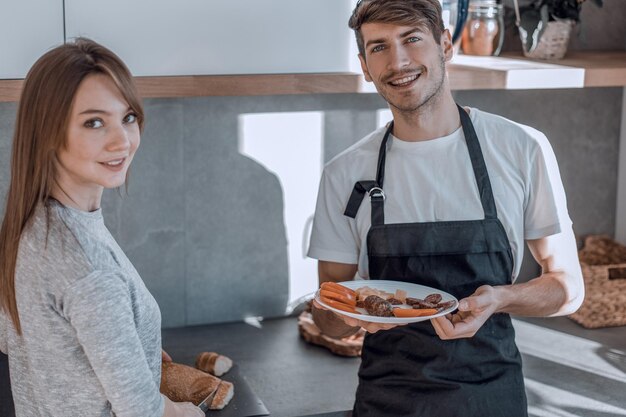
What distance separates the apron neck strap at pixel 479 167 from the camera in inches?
77.8

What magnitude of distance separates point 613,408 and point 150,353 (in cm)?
124

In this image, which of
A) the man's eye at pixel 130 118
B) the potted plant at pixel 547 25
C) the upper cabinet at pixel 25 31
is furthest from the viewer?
the potted plant at pixel 547 25

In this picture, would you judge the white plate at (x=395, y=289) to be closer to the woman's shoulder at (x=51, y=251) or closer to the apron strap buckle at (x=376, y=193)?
the apron strap buckle at (x=376, y=193)

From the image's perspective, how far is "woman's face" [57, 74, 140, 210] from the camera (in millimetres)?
1461

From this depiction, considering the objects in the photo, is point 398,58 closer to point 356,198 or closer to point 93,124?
point 356,198

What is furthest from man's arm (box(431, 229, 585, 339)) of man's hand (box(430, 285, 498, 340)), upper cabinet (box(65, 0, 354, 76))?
upper cabinet (box(65, 0, 354, 76))

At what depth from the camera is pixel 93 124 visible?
1.48 metres

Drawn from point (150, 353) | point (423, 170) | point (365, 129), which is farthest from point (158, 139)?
point (150, 353)

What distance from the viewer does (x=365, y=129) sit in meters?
2.88

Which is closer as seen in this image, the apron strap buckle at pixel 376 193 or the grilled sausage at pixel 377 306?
the grilled sausage at pixel 377 306

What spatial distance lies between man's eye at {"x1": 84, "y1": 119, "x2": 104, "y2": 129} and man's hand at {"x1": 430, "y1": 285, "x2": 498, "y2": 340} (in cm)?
72

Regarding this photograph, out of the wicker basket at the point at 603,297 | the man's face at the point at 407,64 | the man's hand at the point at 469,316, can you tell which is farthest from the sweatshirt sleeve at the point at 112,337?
the wicker basket at the point at 603,297

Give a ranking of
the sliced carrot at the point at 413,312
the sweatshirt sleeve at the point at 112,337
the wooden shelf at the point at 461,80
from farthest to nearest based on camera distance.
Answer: the wooden shelf at the point at 461,80
the sliced carrot at the point at 413,312
the sweatshirt sleeve at the point at 112,337

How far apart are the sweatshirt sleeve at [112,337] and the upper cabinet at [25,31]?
88cm
